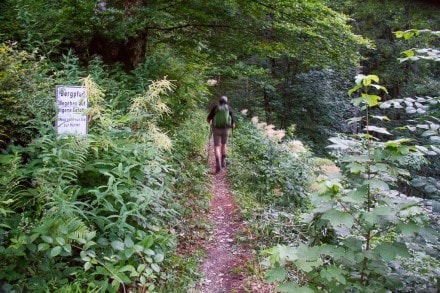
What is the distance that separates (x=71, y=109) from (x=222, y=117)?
5162mm

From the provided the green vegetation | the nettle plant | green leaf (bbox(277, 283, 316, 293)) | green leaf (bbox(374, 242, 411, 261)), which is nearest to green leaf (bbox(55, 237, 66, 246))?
the green vegetation

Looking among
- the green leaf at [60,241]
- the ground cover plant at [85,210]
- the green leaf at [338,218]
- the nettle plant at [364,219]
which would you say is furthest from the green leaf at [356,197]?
the green leaf at [60,241]

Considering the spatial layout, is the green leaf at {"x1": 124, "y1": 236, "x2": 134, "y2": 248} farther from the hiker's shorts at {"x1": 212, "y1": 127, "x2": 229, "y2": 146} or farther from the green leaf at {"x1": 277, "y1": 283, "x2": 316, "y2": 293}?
the hiker's shorts at {"x1": 212, "y1": 127, "x2": 229, "y2": 146}

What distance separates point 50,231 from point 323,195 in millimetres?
2287

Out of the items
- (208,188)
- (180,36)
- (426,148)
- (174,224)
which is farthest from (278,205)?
(426,148)

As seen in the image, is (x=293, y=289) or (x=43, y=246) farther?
(x=43, y=246)

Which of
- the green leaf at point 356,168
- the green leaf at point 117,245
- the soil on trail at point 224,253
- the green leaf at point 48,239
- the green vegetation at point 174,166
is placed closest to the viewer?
the green leaf at point 356,168

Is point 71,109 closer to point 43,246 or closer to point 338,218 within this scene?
point 43,246

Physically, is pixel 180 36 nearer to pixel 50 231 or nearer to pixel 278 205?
pixel 278 205

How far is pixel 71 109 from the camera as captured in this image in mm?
4117

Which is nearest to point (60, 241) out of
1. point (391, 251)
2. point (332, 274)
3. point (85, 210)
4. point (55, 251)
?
point (55, 251)

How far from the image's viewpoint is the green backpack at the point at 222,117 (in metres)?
8.95

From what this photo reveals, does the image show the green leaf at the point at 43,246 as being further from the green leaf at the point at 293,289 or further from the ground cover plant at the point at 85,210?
the green leaf at the point at 293,289

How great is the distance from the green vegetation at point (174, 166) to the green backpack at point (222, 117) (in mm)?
771
